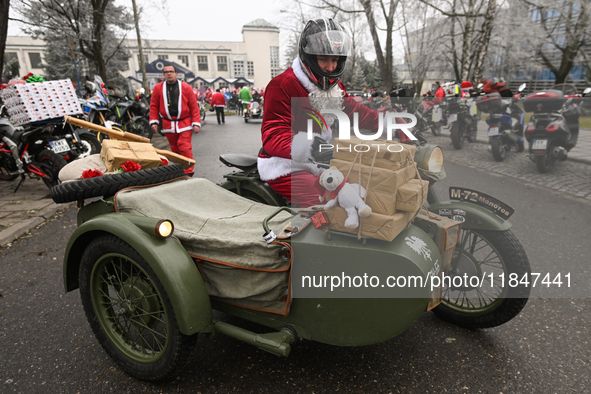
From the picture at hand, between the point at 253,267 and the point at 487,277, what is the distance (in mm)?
1567

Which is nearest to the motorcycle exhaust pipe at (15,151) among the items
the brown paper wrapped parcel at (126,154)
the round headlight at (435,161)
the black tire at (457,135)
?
the brown paper wrapped parcel at (126,154)

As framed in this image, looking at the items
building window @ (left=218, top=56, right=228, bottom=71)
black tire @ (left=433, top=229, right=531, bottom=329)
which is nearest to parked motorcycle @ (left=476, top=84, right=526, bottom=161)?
black tire @ (left=433, top=229, right=531, bottom=329)

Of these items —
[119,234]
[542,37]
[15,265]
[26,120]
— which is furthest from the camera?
[542,37]

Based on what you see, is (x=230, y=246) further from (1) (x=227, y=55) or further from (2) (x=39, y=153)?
(1) (x=227, y=55)

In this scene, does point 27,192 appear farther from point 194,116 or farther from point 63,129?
point 194,116

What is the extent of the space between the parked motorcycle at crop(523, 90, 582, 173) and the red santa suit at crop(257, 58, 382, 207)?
569cm

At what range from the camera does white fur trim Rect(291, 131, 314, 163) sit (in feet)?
6.72

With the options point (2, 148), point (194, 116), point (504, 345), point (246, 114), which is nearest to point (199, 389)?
point (504, 345)

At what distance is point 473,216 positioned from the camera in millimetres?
2217

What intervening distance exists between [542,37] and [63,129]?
2866 cm

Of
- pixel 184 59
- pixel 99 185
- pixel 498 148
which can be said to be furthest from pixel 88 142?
pixel 184 59

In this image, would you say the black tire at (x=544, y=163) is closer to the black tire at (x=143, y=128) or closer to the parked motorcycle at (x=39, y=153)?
the parked motorcycle at (x=39, y=153)

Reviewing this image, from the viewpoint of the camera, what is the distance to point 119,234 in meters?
1.86

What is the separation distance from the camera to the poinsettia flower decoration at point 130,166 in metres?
2.35
